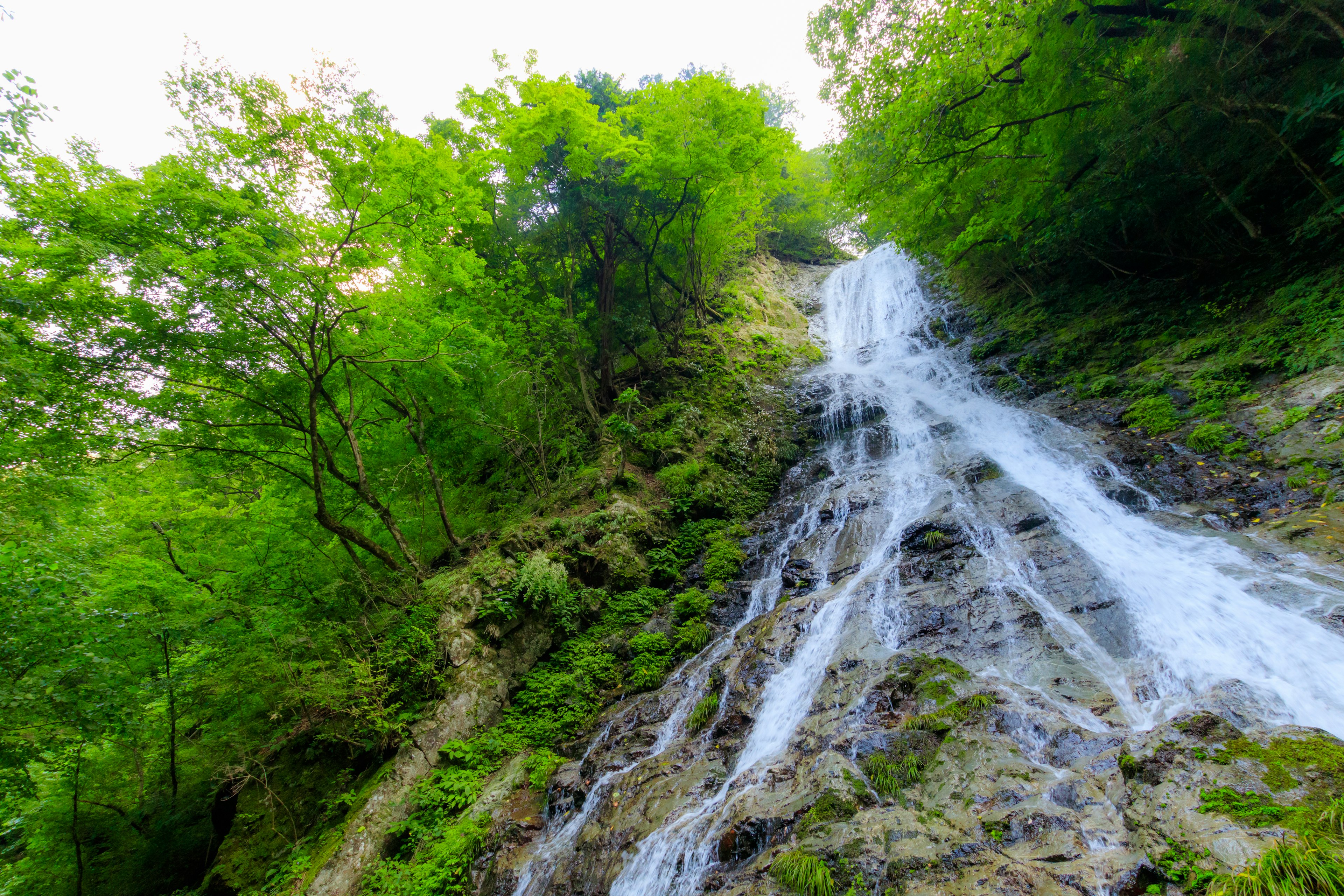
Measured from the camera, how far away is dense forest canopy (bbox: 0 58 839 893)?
4.98 m

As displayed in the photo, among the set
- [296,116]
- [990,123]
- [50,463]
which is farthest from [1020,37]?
[50,463]

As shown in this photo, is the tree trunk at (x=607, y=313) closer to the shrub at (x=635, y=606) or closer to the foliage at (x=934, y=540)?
the shrub at (x=635, y=606)

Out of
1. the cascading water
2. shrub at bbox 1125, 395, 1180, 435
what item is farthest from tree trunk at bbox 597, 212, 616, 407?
shrub at bbox 1125, 395, 1180, 435

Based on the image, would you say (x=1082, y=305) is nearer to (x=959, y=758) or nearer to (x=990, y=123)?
(x=990, y=123)

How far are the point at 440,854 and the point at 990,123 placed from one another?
1306 cm

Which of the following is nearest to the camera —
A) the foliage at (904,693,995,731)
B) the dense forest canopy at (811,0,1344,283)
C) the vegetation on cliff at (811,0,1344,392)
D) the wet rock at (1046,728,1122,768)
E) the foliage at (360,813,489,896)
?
the wet rock at (1046,728,1122,768)

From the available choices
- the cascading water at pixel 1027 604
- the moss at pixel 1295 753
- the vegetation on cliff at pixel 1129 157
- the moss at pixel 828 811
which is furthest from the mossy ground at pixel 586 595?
the vegetation on cliff at pixel 1129 157

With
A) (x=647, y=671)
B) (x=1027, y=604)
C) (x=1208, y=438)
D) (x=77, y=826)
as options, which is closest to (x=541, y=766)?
(x=647, y=671)

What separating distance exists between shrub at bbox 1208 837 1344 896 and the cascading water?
2.00ft

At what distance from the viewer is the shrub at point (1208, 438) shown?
6.40 m

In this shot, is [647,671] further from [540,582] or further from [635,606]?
[540,582]

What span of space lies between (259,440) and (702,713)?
7444 millimetres

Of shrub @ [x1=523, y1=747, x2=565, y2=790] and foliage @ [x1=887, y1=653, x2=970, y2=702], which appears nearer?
foliage @ [x1=887, y1=653, x2=970, y2=702]

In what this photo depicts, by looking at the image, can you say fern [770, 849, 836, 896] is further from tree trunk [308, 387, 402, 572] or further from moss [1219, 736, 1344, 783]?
tree trunk [308, 387, 402, 572]
